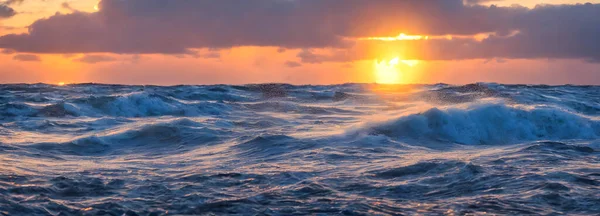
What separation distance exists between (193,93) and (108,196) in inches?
1014

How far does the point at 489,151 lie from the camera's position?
51.4ft

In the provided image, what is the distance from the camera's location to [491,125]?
20.3 meters

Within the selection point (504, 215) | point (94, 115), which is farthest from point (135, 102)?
point (504, 215)

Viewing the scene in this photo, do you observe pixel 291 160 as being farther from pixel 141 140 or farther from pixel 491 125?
pixel 491 125

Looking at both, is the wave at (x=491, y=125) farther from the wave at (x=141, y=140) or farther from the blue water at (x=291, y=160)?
the wave at (x=141, y=140)

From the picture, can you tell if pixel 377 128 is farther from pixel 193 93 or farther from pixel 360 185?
pixel 193 93

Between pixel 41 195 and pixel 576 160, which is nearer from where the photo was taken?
pixel 41 195

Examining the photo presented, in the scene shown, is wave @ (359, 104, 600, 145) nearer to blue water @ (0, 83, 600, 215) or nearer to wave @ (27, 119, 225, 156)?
blue water @ (0, 83, 600, 215)

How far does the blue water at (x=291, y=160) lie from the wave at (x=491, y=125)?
48 mm

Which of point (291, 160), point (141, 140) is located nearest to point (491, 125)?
point (291, 160)

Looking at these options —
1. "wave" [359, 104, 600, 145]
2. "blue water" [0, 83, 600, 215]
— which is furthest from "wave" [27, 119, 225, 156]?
"wave" [359, 104, 600, 145]

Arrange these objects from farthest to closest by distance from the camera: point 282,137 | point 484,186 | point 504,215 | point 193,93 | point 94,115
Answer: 1. point 193,93
2. point 94,115
3. point 282,137
4. point 484,186
5. point 504,215

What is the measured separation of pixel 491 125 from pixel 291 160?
9356 mm

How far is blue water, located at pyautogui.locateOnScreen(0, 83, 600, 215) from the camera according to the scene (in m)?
9.15
